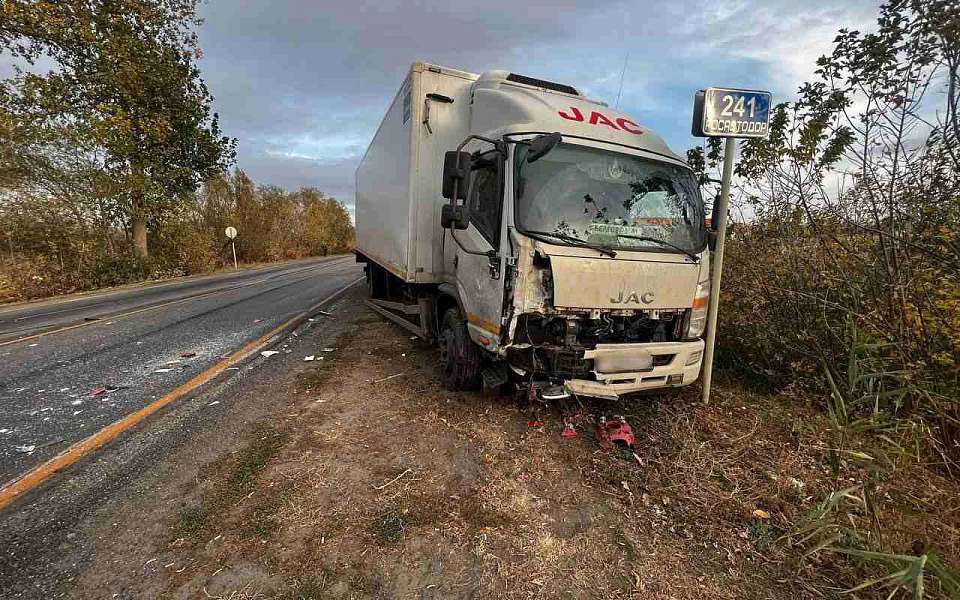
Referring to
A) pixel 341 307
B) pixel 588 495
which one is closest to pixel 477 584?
pixel 588 495

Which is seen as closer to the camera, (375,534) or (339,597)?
(339,597)

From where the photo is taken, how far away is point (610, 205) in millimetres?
3422

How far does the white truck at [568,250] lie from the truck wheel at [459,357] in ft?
0.05

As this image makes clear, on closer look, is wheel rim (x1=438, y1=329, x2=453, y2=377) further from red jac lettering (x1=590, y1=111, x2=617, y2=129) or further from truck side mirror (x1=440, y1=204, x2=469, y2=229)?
red jac lettering (x1=590, y1=111, x2=617, y2=129)

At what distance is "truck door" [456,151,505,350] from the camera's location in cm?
326

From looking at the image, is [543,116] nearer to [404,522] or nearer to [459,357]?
[459,357]

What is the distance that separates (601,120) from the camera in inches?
149

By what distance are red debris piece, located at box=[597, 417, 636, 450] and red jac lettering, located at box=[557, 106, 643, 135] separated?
2717 millimetres

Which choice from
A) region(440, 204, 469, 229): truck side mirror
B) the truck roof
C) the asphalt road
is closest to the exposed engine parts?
region(440, 204, 469, 229): truck side mirror


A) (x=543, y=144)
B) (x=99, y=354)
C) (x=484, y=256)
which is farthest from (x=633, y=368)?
(x=99, y=354)

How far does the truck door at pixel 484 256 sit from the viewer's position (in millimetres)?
3262

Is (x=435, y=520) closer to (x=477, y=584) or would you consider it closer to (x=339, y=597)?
(x=477, y=584)

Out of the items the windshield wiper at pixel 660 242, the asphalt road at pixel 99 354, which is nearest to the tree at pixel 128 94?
the asphalt road at pixel 99 354

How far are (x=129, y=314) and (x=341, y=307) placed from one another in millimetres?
4043
